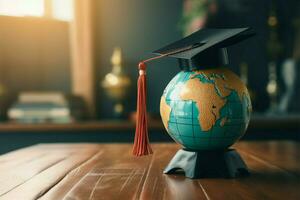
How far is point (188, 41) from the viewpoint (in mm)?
902

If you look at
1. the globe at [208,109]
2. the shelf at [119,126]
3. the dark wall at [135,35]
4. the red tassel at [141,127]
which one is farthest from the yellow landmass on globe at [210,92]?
the dark wall at [135,35]

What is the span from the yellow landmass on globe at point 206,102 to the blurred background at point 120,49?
5.56ft

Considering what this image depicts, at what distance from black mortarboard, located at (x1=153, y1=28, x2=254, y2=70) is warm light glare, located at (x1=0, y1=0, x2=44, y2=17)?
218cm

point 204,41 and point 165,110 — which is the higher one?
point 204,41

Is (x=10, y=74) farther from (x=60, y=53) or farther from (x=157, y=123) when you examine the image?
(x=157, y=123)

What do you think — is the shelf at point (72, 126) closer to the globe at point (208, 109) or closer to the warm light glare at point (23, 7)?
the warm light glare at point (23, 7)

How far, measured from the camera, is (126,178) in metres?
0.83

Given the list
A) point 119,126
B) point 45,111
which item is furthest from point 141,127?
point 45,111

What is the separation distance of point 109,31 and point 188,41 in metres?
1.88

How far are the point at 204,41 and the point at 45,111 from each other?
1.75 metres

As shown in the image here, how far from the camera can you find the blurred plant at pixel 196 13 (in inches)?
100

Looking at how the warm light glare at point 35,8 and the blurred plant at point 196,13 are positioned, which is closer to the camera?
the blurred plant at point 196,13

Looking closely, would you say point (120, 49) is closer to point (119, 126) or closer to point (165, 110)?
point (119, 126)

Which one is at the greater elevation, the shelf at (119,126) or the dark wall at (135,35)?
the dark wall at (135,35)
